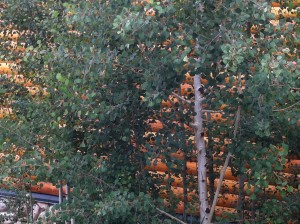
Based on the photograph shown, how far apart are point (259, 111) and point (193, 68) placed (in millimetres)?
496

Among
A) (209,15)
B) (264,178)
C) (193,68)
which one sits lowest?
(264,178)

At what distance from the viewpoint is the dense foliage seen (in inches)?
160

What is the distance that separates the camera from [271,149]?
173 inches

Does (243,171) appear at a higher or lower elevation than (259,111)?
lower

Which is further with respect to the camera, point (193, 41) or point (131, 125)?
point (131, 125)

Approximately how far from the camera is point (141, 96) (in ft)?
16.5

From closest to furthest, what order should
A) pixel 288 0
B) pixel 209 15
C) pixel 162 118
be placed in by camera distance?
pixel 209 15
pixel 288 0
pixel 162 118

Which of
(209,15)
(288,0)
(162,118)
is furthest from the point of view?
(162,118)

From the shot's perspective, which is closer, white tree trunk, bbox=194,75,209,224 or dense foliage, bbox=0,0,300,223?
dense foliage, bbox=0,0,300,223

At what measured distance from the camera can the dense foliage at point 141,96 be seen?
160 inches

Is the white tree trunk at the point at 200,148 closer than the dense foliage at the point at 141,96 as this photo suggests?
No

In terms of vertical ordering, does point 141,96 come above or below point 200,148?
above

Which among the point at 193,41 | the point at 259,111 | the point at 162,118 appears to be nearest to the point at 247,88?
the point at 259,111

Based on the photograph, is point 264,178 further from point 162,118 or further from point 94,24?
point 94,24
